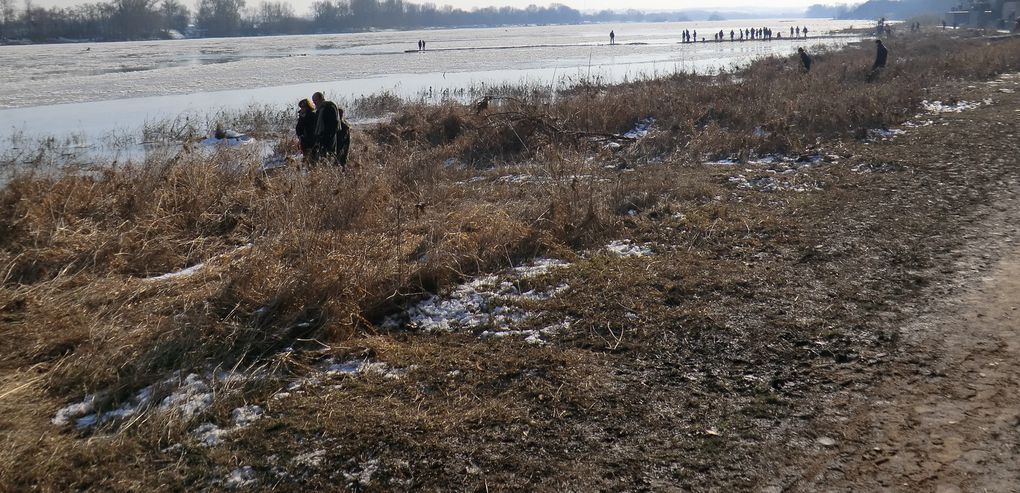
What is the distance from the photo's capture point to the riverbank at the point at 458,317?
12.3ft

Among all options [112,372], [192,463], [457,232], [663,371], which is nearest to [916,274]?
[663,371]

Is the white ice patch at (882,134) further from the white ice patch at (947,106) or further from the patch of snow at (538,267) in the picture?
the patch of snow at (538,267)

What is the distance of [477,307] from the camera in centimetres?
585

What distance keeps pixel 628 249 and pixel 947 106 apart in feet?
43.9

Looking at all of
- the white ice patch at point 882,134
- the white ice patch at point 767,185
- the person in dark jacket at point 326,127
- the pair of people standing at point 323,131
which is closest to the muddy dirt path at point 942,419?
the white ice patch at point 767,185

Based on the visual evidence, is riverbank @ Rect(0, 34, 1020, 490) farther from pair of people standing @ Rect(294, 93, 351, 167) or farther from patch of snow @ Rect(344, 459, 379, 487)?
pair of people standing @ Rect(294, 93, 351, 167)

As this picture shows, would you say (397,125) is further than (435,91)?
No

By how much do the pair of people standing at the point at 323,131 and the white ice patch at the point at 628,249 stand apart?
199 inches

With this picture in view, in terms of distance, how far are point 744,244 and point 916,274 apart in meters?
1.61

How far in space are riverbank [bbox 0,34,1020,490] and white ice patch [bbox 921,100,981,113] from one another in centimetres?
585

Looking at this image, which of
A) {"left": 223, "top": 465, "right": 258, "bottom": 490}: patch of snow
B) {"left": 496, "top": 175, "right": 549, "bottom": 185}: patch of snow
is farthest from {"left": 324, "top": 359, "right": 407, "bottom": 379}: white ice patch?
{"left": 496, "top": 175, "right": 549, "bottom": 185}: patch of snow

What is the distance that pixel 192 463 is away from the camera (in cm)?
366

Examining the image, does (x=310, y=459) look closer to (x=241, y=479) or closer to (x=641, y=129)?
(x=241, y=479)

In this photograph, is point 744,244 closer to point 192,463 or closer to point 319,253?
point 319,253
